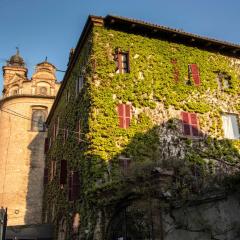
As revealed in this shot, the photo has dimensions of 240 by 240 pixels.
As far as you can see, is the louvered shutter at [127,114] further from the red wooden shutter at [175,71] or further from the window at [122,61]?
the red wooden shutter at [175,71]

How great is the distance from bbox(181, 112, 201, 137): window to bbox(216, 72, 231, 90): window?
10.4 ft

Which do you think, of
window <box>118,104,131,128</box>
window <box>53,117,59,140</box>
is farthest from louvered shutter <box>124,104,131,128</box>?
window <box>53,117,59,140</box>

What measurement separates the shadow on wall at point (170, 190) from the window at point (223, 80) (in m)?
3.61

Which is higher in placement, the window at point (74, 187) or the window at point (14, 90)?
the window at point (14, 90)

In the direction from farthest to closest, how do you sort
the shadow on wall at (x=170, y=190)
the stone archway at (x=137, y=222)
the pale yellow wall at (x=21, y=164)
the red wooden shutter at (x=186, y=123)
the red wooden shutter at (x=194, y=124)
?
the pale yellow wall at (x=21, y=164)
the red wooden shutter at (x=194, y=124)
the red wooden shutter at (x=186, y=123)
the stone archway at (x=137, y=222)
the shadow on wall at (x=170, y=190)

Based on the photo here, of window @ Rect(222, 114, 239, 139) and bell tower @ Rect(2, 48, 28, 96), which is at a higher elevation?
bell tower @ Rect(2, 48, 28, 96)

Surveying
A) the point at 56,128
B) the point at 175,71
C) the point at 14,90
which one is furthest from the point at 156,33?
the point at 14,90

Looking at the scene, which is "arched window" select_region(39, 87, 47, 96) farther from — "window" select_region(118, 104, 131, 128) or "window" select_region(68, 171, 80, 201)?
"window" select_region(118, 104, 131, 128)

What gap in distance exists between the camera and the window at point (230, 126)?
20.8 metres

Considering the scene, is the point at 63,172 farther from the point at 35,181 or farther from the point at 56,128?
the point at 35,181

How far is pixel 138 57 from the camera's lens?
2066 cm

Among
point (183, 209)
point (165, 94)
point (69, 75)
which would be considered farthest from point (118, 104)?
point (183, 209)

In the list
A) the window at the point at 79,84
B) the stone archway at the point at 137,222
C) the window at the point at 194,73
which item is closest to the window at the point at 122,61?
the window at the point at 79,84

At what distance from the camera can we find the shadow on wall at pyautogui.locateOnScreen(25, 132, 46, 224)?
33.2 m
